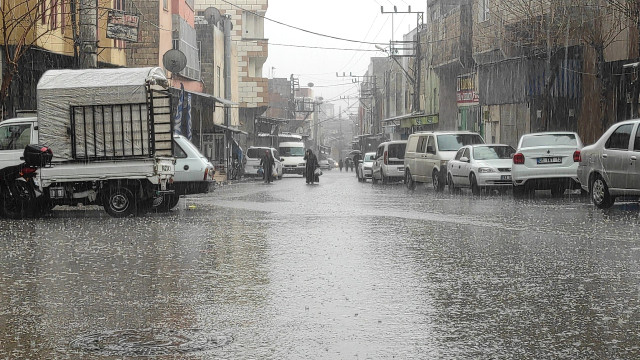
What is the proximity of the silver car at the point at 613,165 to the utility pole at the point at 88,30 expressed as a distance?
10665 mm

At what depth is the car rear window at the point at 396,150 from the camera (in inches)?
1524

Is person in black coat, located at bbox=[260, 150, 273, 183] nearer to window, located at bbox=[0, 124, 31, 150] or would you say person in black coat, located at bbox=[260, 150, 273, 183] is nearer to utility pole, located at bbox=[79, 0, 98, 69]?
utility pole, located at bbox=[79, 0, 98, 69]

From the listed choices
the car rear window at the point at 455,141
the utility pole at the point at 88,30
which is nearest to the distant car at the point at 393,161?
the car rear window at the point at 455,141

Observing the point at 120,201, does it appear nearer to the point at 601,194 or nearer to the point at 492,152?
the point at 601,194

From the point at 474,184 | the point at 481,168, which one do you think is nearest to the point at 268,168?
the point at 474,184

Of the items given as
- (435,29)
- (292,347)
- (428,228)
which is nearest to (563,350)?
(292,347)

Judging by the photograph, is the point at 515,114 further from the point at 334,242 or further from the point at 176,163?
the point at 334,242

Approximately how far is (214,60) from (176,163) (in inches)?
1408

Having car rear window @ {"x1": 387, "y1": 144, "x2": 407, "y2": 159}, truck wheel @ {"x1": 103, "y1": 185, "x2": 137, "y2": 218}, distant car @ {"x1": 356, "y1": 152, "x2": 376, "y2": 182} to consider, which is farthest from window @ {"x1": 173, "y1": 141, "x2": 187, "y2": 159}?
distant car @ {"x1": 356, "y1": 152, "x2": 376, "y2": 182}

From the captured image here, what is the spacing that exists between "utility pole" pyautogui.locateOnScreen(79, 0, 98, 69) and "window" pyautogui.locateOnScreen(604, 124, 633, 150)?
10.9 m

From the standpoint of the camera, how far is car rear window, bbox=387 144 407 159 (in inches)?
1524

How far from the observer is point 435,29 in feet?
172

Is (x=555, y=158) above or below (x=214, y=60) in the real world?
below

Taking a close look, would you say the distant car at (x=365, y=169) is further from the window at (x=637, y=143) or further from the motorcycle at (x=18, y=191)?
the motorcycle at (x=18, y=191)
